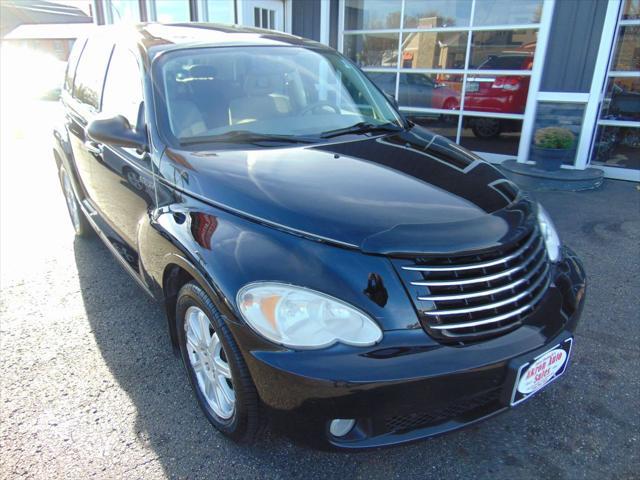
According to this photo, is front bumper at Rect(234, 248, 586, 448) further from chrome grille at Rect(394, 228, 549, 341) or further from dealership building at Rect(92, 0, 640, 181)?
dealership building at Rect(92, 0, 640, 181)

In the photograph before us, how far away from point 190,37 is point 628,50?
243 inches

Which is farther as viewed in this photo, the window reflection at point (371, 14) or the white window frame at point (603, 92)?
the window reflection at point (371, 14)

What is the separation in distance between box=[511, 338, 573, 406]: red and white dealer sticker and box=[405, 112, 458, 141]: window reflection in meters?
6.44

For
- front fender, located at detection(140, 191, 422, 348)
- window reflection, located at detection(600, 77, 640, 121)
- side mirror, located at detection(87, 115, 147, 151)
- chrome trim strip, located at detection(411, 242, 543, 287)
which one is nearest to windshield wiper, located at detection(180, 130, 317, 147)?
side mirror, located at detection(87, 115, 147, 151)

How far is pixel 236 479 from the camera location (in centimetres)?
195

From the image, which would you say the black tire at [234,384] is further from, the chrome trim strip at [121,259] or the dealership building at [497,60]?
the dealership building at [497,60]

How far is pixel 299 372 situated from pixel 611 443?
1.54 m

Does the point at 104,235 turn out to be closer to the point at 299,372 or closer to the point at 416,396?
the point at 299,372

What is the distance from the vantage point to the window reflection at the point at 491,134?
23.7ft

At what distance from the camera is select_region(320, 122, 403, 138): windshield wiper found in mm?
2675

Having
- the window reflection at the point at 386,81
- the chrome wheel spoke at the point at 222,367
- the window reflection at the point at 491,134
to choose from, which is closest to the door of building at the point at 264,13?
the window reflection at the point at 386,81

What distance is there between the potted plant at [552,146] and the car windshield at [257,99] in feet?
12.6

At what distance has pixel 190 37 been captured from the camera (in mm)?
2973

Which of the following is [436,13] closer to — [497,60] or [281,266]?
[497,60]
